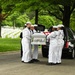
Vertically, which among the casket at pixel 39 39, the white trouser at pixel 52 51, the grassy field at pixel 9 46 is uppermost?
the casket at pixel 39 39

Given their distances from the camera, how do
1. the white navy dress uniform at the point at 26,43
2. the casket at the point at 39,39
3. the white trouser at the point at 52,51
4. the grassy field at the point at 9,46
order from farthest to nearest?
the grassy field at the point at 9,46
the white navy dress uniform at the point at 26,43
the casket at the point at 39,39
the white trouser at the point at 52,51

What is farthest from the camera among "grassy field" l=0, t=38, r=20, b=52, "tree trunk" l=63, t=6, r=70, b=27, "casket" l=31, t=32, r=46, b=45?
"tree trunk" l=63, t=6, r=70, b=27

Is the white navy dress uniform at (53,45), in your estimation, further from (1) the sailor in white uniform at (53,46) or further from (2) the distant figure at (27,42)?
(2) the distant figure at (27,42)

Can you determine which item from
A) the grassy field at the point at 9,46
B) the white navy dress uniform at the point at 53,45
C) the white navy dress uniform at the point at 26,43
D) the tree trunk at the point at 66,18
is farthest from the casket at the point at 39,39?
the tree trunk at the point at 66,18

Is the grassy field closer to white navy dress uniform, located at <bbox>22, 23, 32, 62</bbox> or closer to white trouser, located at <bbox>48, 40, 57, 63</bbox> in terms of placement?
white navy dress uniform, located at <bbox>22, 23, 32, 62</bbox>

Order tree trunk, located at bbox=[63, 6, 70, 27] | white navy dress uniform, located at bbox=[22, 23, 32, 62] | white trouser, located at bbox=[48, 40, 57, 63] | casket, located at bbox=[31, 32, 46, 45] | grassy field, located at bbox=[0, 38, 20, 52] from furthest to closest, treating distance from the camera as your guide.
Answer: tree trunk, located at bbox=[63, 6, 70, 27] < grassy field, located at bbox=[0, 38, 20, 52] < white navy dress uniform, located at bbox=[22, 23, 32, 62] < casket, located at bbox=[31, 32, 46, 45] < white trouser, located at bbox=[48, 40, 57, 63]

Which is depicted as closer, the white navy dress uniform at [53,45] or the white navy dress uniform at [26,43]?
the white navy dress uniform at [53,45]

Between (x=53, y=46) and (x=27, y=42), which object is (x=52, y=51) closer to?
(x=53, y=46)

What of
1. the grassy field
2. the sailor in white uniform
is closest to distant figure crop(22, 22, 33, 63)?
the sailor in white uniform

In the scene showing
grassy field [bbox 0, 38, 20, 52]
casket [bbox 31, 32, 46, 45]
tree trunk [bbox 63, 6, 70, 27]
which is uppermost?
tree trunk [bbox 63, 6, 70, 27]

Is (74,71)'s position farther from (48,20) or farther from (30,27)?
(48,20)

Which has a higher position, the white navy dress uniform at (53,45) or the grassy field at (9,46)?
the white navy dress uniform at (53,45)

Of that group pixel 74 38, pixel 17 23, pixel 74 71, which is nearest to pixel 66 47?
pixel 74 38

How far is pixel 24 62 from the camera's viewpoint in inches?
604
